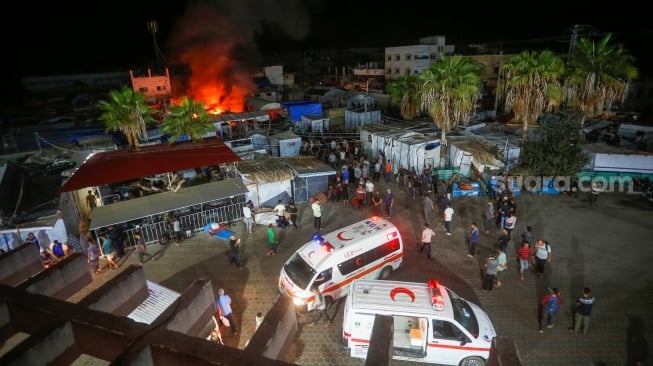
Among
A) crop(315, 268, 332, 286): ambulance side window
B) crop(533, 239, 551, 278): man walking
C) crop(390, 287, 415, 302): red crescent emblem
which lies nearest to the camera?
crop(390, 287, 415, 302): red crescent emblem

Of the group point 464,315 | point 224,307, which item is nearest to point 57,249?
point 224,307

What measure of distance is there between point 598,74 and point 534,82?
4.87 meters

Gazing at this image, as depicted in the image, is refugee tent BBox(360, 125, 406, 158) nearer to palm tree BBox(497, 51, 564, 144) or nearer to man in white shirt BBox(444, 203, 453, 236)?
palm tree BBox(497, 51, 564, 144)

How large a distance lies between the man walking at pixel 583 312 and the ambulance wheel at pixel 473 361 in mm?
3308

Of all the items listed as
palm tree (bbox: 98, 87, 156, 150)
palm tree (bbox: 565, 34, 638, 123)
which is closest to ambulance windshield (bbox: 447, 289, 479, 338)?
palm tree (bbox: 565, 34, 638, 123)

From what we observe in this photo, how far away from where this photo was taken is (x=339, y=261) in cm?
1143

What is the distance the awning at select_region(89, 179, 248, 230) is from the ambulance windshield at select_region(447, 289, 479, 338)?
424 inches

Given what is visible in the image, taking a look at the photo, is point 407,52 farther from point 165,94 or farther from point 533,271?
point 533,271

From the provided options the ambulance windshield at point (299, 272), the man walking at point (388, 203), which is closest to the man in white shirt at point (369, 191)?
the man walking at point (388, 203)

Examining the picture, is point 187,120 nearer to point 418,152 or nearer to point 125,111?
point 125,111

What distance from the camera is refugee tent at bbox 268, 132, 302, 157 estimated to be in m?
26.4

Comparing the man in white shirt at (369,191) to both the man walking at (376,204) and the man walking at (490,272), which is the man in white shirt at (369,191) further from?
the man walking at (490,272)

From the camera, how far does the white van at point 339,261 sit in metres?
11.2

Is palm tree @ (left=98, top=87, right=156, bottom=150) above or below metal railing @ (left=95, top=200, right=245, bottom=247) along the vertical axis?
above
